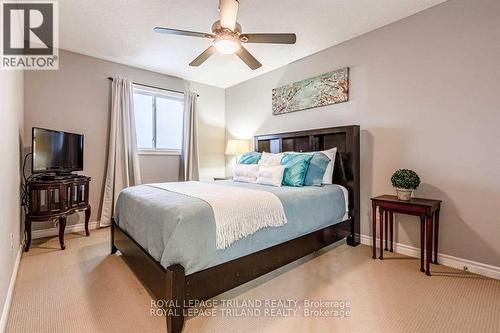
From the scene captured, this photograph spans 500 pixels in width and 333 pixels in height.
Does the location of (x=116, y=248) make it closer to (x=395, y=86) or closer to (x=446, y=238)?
(x=446, y=238)

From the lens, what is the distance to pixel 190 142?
15.5 feet

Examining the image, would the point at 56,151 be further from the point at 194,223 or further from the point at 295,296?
the point at 295,296

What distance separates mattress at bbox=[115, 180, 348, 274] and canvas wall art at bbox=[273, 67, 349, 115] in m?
1.40

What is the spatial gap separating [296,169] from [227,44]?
60.9 inches

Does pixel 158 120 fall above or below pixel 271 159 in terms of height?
above

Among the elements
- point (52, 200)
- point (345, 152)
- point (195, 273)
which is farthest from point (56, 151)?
point (345, 152)

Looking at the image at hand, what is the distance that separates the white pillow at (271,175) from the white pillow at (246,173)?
0.22 meters

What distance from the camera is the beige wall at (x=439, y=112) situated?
2.25 metres

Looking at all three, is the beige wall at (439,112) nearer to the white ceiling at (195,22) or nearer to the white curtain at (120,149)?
the white ceiling at (195,22)

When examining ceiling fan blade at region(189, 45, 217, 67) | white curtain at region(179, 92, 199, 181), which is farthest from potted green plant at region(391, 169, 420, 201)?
white curtain at region(179, 92, 199, 181)

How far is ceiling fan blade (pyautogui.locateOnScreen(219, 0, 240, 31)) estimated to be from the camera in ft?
6.59

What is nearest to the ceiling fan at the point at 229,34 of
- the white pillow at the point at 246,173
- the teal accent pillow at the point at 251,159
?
the white pillow at the point at 246,173

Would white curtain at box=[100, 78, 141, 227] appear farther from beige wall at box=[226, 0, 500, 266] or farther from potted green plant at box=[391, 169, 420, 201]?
potted green plant at box=[391, 169, 420, 201]

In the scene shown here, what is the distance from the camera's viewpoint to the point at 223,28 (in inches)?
83.7
